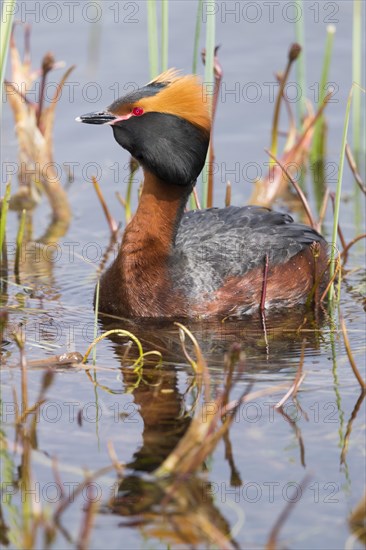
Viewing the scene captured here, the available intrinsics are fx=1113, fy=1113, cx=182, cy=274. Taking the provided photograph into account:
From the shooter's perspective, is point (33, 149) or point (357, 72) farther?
point (33, 149)

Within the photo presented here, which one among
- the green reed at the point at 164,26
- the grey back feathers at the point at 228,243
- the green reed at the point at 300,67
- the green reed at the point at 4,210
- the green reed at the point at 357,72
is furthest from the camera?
the green reed at the point at 357,72

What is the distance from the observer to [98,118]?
773 cm

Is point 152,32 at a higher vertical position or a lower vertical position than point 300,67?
higher

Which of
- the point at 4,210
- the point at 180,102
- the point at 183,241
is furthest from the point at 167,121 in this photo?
the point at 4,210

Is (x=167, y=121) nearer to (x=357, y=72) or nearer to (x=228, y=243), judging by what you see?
(x=228, y=243)

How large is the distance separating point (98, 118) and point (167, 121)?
0.48m

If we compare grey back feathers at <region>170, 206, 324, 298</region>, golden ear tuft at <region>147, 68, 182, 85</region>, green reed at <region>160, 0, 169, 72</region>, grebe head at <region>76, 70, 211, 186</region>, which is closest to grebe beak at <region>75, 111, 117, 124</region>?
grebe head at <region>76, 70, 211, 186</region>

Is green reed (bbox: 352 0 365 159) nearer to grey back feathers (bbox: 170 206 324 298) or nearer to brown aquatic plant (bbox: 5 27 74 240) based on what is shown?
grey back feathers (bbox: 170 206 324 298)

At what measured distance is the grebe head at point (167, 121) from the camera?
7703 mm

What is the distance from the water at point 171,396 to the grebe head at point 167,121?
3.93 ft

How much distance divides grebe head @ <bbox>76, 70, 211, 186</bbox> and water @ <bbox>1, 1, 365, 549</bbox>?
1.20 meters

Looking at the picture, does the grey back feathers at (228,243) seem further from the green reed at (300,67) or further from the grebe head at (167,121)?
the green reed at (300,67)

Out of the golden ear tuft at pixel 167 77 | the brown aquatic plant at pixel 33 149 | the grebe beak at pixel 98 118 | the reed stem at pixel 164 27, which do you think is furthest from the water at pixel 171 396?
the reed stem at pixel 164 27

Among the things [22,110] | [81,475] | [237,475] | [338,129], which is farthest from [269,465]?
[338,129]
